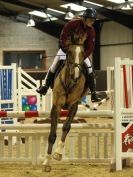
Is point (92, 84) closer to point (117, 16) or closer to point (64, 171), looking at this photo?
point (64, 171)

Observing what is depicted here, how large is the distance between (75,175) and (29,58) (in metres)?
21.8

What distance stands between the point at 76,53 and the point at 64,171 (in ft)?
4.88

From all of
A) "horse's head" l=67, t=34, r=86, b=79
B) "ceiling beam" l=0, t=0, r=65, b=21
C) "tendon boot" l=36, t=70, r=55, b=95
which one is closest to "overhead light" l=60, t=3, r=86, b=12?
"ceiling beam" l=0, t=0, r=65, b=21

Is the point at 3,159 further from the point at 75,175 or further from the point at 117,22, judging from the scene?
the point at 117,22

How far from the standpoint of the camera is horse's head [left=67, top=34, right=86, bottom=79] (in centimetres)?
589

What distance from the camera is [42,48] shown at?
27.1 meters

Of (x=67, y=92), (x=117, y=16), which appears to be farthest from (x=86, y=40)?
(x=117, y=16)

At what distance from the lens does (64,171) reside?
622 centimetres

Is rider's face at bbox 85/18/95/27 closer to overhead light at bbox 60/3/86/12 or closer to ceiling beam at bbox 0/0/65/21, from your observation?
overhead light at bbox 60/3/86/12

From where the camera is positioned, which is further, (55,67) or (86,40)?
(55,67)

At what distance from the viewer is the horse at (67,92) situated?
6055 mm

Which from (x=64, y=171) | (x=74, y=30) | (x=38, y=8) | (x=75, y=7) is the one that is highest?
(x=38, y=8)

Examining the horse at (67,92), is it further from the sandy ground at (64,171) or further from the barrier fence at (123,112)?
the barrier fence at (123,112)

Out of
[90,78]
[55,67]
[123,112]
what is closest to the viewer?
[123,112]
